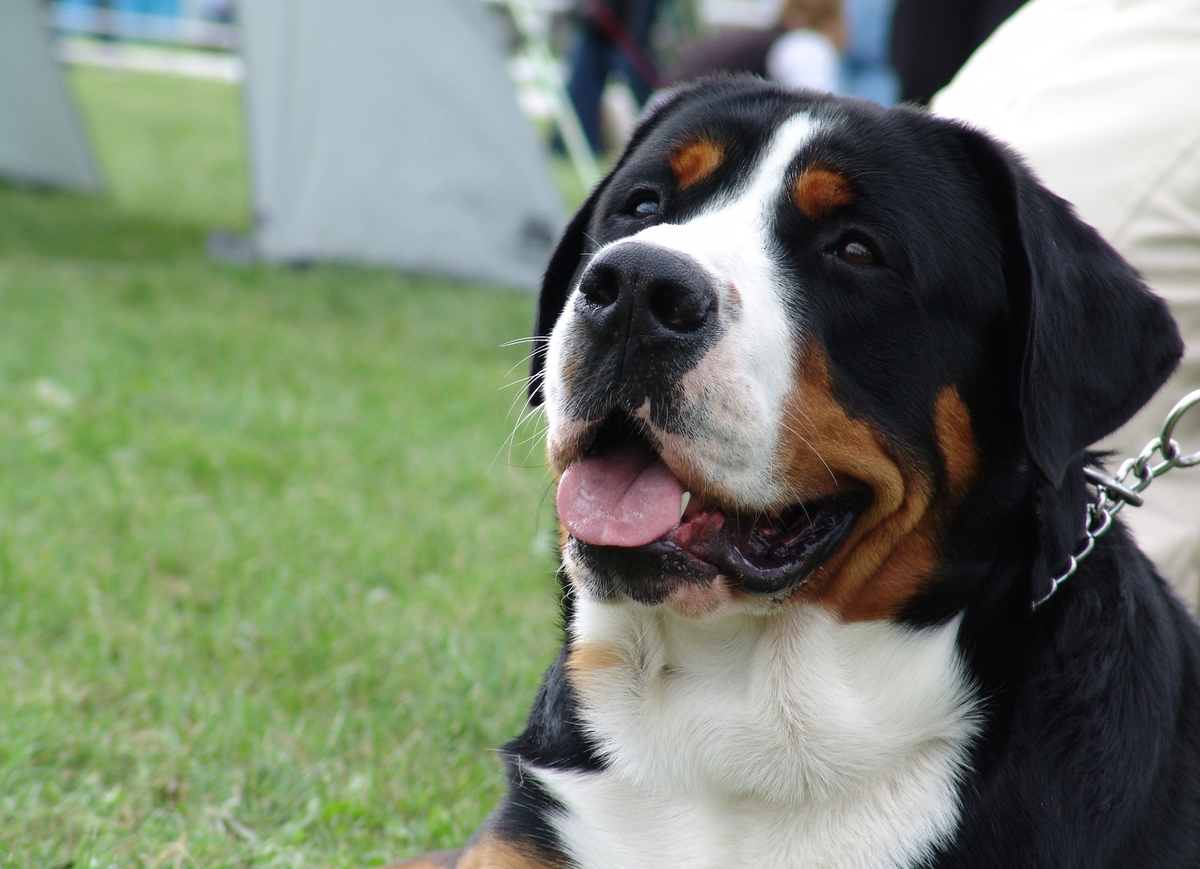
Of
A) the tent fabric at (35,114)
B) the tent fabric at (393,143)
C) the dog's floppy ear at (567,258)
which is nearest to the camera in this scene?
the dog's floppy ear at (567,258)

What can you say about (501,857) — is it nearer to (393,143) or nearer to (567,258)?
(567,258)

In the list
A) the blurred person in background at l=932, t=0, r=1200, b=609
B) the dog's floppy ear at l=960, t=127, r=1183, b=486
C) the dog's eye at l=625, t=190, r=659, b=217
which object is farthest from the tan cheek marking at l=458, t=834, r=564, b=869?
the blurred person in background at l=932, t=0, r=1200, b=609

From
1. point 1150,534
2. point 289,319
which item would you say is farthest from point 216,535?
point 289,319

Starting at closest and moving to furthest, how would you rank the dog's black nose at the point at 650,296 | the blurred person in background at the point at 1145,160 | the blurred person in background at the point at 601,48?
the dog's black nose at the point at 650,296
the blurred person in background at the point at 1145,160
the blurred person in background at the point at 601,48

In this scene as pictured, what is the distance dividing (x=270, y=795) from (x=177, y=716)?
0.39 m

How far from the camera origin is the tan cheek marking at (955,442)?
2191 millimetres

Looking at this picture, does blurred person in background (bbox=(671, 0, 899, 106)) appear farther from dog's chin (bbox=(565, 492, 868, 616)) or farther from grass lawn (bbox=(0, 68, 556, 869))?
dog's chin (bbox=(565, 492, 868, 616))

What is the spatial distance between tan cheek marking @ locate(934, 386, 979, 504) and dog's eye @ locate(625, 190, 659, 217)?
0.66 m

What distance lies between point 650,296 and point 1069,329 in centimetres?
70

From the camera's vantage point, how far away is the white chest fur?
6.95 feet

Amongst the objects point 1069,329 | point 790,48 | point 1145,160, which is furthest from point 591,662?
point 790,48

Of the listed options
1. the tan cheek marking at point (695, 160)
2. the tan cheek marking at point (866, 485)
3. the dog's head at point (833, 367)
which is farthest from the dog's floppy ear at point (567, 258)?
the tan cheek marking at point (866, 485)

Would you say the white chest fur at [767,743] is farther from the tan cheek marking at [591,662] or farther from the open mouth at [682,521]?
the open mouth at [682,521]

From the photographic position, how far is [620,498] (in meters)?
2.15
